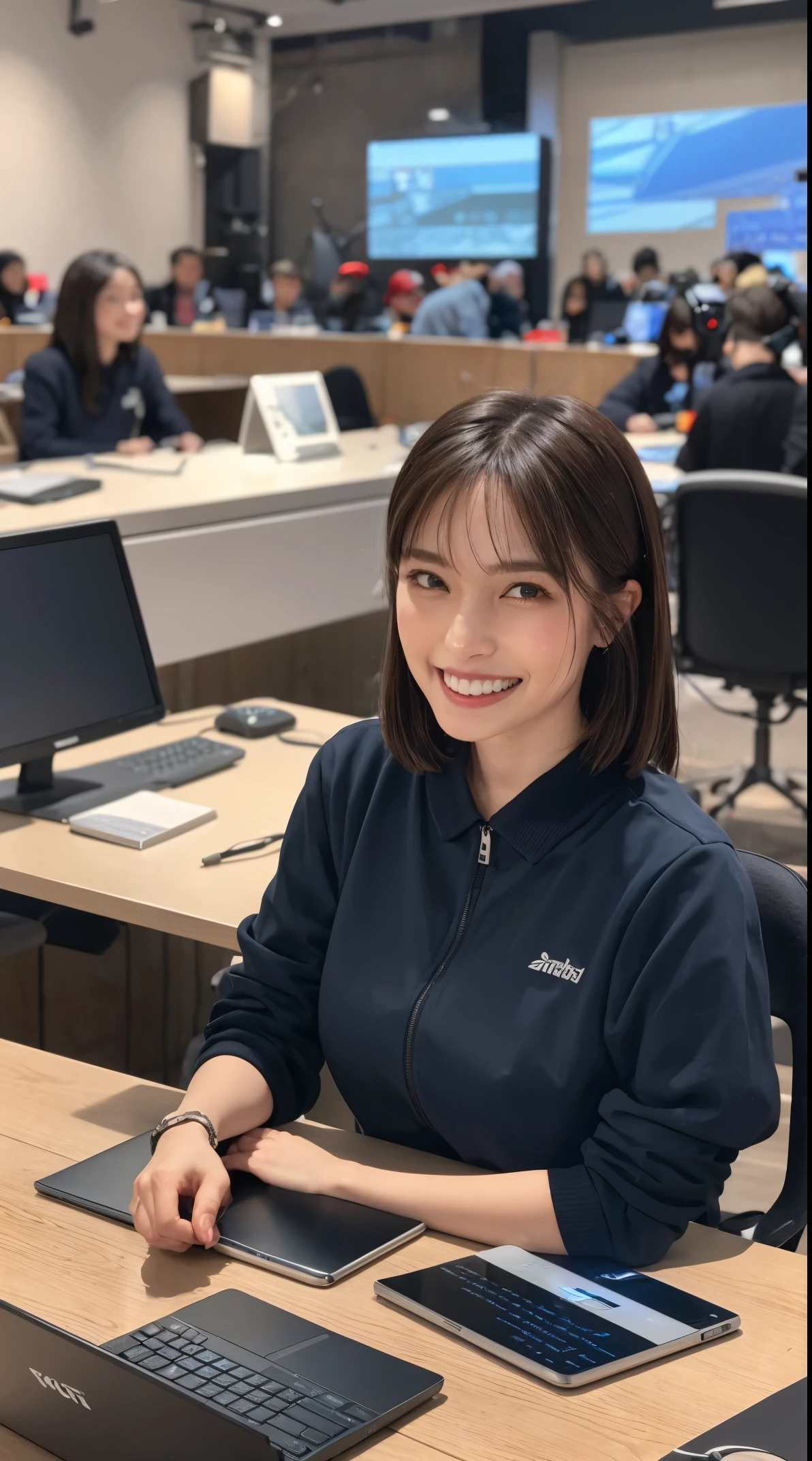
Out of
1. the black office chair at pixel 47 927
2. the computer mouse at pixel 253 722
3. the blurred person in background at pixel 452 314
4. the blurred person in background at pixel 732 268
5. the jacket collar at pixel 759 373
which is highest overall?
the blurred person in background at pixel 732 268

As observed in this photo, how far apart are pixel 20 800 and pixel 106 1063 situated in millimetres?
635

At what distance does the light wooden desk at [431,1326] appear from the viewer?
853 mm

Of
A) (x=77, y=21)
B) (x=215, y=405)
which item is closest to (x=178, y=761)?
(x=77, y=21)

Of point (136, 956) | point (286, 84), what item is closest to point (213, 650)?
point (136, 956)

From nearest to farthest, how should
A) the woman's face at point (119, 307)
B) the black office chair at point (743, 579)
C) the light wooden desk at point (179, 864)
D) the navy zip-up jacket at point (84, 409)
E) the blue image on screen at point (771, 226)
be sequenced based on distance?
the light wooden desk at point (179, 864) → the black office chair at point (743, 579) → the woman's face at point (119, 307) → the navy zip-up jacket at point (84, 409) → the blue image on screen at point (771, 226)

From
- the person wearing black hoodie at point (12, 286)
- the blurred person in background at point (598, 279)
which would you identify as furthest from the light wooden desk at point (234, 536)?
the blurred person in background at point (598, 279)

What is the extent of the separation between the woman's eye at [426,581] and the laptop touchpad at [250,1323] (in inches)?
20.0

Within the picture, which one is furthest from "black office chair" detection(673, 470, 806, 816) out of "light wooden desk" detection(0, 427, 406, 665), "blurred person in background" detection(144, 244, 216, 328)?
"blurred person in background" detection(144, 244, 216, 328)

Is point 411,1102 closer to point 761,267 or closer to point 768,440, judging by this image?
point 768,440

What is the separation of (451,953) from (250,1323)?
1.02ft

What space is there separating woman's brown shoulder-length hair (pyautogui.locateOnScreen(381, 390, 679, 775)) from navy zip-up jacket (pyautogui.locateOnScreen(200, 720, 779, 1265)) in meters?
0.04

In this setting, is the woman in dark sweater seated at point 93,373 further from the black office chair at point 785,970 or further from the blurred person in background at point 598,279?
the blurred person in background at point 598,279

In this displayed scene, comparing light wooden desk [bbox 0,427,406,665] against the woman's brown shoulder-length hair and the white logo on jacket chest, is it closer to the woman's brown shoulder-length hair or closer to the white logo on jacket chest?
the woman's brown shoulder-length hair

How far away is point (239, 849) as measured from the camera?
181 centimetres
